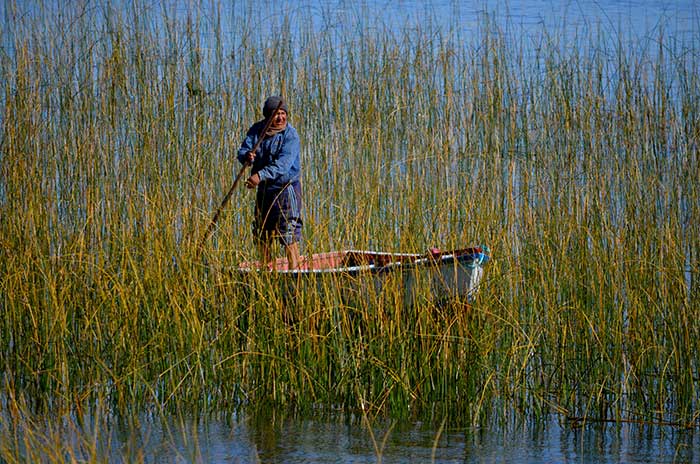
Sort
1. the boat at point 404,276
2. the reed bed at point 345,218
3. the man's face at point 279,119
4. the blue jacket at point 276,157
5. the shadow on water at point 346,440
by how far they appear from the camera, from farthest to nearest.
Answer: the man's face at point 279,119, the blue jacket at point 276,157, the boat at point 404,276, the reed bed at point 345,218, the shadow on water at point 346,440

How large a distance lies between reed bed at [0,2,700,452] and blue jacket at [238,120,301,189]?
0.82 feet

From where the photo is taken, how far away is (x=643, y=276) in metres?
4.32

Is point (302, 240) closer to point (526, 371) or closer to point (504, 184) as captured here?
point (504, 184)

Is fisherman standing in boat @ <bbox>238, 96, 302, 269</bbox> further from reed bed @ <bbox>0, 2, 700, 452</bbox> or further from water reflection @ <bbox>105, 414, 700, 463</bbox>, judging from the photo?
water reflection @ <bbox>105, 414, 700, 463</bbox>

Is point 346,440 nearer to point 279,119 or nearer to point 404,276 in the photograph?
point 404,276

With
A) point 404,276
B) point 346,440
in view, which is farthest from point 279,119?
point 346,440

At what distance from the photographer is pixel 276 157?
5.38m

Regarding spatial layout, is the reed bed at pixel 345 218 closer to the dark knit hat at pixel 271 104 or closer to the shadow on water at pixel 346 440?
the shadow on water at pixel 346 440

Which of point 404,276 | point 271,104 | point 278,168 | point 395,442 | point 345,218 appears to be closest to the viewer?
point 395,442

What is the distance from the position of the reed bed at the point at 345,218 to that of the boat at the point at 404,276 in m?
0.06

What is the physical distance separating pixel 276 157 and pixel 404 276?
1471 mm

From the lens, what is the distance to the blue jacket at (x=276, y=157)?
5223 millimetres

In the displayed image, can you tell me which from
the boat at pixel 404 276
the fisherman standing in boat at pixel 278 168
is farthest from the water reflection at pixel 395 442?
the fisherman standing in boat at pixel 278 168

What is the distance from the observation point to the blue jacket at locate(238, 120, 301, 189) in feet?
17.1
